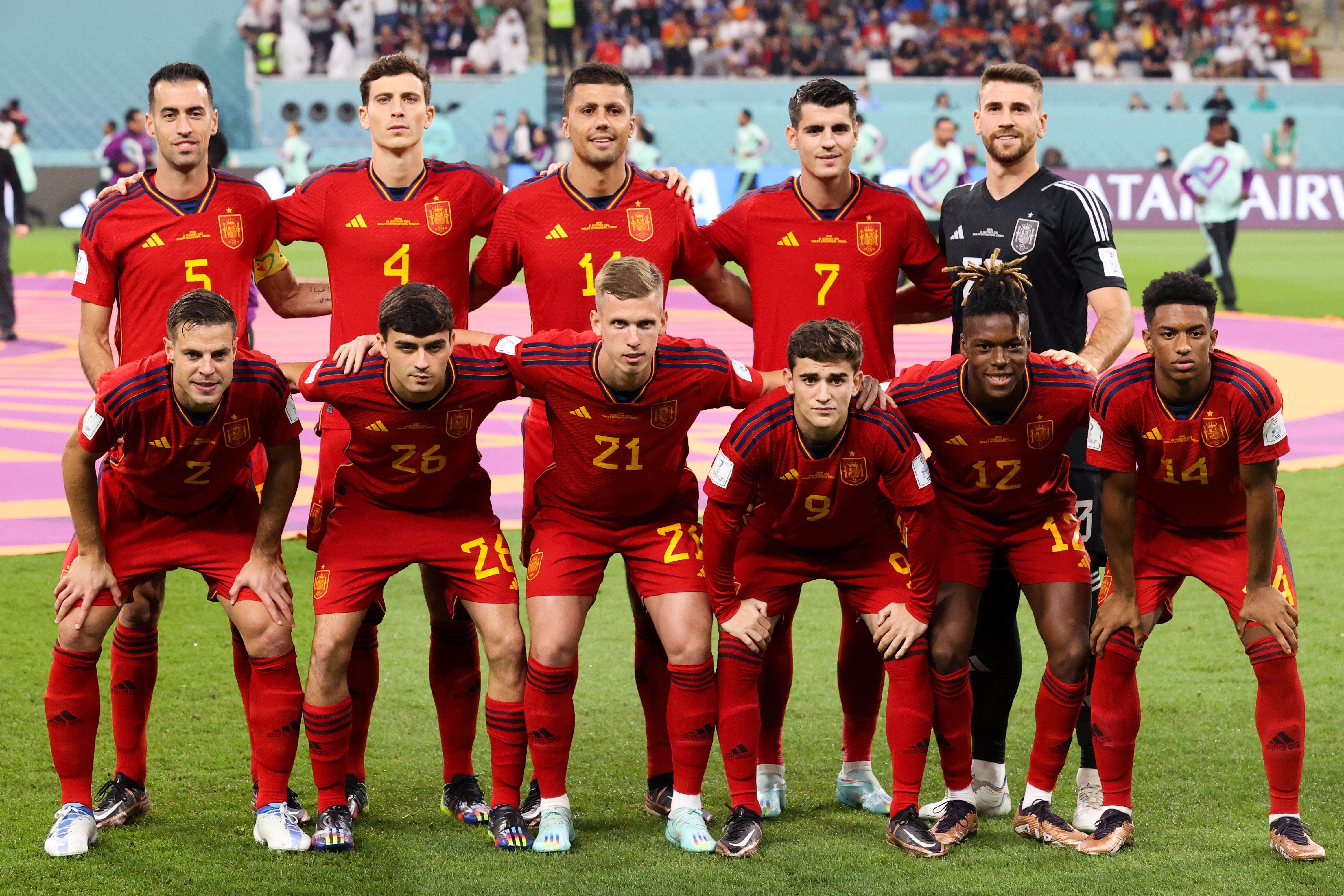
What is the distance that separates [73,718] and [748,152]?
22196mm

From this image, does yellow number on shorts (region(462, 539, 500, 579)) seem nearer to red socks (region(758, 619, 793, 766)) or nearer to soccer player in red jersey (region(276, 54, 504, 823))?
soccer player in red jersey (region(276, 54, 504, 823))

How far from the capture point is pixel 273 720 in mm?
4758

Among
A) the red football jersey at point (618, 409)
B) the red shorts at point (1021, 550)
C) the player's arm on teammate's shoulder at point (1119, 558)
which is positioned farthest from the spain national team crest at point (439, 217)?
the player's arm on teammate's shoulder at point (1119, 558)

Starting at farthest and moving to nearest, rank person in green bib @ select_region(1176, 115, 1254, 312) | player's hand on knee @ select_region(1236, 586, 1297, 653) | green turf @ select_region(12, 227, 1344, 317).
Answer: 1. green turf @ select_region(12, 227, 1344, 317)
2. person in green bib @ select_region(1176, 115, 1254, 312)
3. player's hand on knee @ select_region(1236, 586, 1297, 653)

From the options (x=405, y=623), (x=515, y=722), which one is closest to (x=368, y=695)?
(x=515, y=722)

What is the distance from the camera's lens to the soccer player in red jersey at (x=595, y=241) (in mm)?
5223

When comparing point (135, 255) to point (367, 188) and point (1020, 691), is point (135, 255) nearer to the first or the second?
point (367, 188)

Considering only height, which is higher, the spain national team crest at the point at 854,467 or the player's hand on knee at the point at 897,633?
the spain national team crest at the point at 854,467

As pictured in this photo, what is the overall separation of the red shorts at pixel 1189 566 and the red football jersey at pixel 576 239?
129cm

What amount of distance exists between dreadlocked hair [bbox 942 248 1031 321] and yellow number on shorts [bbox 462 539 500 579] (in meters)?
1.78

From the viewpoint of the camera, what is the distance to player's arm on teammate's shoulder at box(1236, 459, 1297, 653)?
451 cm

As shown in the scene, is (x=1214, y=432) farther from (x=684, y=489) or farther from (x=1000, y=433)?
(x=684, y=489)

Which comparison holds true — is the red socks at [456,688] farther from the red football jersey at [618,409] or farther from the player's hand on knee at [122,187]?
the player's hand on knee at [122,187]

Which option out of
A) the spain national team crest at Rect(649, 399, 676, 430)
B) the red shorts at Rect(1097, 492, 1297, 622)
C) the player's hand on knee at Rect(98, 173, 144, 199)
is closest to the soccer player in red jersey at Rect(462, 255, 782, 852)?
the spain national team crest at Rect(649, 399, 676, 430)
